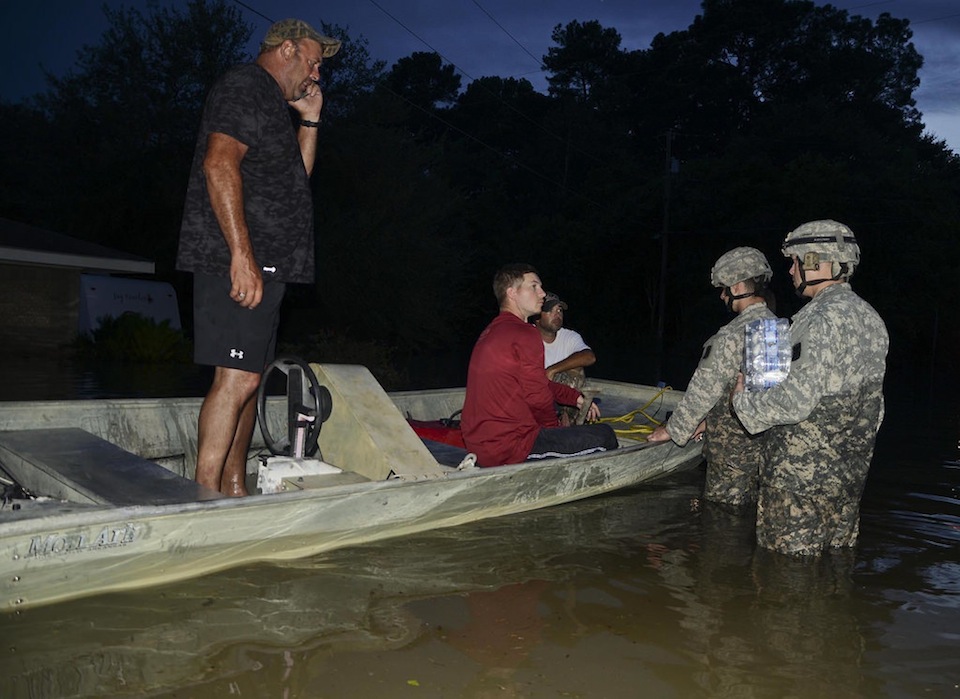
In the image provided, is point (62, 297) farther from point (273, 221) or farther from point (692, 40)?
point (692, 40)

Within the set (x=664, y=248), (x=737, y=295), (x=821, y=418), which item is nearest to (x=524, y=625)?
(x=821, y=418)

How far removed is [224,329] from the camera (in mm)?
Answer: 5406

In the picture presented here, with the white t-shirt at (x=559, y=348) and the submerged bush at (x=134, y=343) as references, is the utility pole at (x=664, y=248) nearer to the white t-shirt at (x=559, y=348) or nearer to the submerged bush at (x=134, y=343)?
the submerged bush at (x=134, y=343)

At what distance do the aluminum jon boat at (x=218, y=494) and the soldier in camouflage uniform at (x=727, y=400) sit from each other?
17.0 inches

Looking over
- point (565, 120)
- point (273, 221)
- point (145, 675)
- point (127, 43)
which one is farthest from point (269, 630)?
point (565, 120)

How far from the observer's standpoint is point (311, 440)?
6.23 m

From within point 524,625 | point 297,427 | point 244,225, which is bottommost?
point 524,625

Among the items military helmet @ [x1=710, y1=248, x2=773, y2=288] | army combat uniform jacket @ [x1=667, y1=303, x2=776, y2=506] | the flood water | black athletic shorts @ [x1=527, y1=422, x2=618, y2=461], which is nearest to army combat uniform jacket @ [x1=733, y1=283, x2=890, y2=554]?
the flood water

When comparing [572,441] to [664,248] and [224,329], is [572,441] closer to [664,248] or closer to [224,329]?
[224,329]

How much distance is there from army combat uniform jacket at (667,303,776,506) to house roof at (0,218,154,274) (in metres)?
15.8

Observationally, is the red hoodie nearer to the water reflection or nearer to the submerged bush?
the water reflection

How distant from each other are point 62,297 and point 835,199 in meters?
29.9

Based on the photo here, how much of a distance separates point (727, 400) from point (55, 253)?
16285 mm

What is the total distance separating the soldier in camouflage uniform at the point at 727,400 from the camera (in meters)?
7.45
